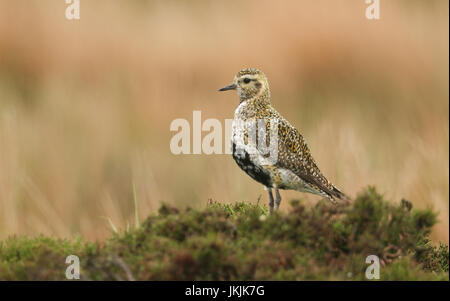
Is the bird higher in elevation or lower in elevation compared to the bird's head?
lower

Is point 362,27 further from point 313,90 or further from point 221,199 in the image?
point 221,199

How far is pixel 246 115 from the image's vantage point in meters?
5.55

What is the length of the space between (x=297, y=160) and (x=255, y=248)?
2.06 meters

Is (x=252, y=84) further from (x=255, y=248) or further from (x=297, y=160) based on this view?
(x=255, y=248)

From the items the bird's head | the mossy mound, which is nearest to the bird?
the bird's head

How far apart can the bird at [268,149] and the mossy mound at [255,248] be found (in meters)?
1.48

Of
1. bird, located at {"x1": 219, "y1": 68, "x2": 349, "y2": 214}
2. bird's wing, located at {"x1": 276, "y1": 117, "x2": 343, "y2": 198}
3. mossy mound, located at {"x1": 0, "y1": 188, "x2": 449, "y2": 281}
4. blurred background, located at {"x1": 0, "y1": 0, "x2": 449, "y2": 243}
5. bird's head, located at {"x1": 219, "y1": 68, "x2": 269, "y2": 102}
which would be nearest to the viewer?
mossy mound, located at {"x1": 0, "y1": 188, "x2": 449, "y2": 281}

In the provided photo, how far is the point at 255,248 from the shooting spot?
353 cm

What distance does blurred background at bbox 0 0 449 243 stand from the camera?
322 inches

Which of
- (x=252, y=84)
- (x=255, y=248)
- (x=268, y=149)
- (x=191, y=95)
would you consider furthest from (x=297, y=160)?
(x=191, y=95)

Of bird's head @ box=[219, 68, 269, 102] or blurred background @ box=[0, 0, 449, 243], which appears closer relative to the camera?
bird's head @ box=[219, 68, 269, 102]

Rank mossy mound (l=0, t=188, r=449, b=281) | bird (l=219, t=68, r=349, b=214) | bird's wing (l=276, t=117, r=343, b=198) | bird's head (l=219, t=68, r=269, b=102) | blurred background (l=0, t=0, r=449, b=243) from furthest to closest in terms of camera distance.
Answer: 1. blurred background (l=0, t=0, r=449, b=243)
2. bird's head (l=219, t=68, r=269, b=102)
3. bird's wing (l=276, t=117, r=343, b=198)
4. bird (l=219, t=68, r=349, b=214)
5. mossy mound (l=0, t=188, r=449, b=281)

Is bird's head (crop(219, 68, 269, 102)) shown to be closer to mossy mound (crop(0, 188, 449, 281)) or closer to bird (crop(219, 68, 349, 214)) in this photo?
bird (crop(219, 68, 349, 214))
